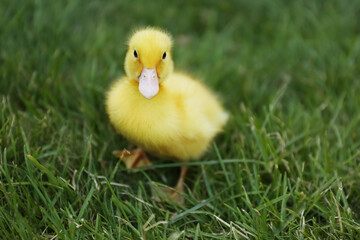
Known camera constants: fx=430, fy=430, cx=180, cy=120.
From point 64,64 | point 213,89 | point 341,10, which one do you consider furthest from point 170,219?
point 341,10

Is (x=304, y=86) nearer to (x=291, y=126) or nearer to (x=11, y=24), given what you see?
(x=291, y=126)

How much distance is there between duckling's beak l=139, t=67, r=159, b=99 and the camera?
180 centimetres

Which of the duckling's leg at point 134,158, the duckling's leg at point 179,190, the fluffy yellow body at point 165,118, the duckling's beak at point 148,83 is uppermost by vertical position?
the duckling's beak at point 148,83

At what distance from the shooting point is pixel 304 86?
2924mm

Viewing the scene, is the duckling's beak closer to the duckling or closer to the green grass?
the duckling

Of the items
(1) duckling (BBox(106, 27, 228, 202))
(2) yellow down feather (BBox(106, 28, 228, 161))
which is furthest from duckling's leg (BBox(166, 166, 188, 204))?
(2) yellow down feather (BBox(106, 28, 228, 161))

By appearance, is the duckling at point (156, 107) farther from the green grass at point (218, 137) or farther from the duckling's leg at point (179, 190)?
the green grass at point (218, 137)

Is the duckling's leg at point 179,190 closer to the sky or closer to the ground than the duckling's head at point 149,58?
closer to the ground

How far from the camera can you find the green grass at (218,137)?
1.83m

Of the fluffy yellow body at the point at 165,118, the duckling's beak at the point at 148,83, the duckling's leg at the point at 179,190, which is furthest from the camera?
the duckling's leg at the point at 179,190

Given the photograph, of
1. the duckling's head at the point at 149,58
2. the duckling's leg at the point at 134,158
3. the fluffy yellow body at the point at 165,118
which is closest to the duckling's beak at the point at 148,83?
the duckling's head at the point at 149,58

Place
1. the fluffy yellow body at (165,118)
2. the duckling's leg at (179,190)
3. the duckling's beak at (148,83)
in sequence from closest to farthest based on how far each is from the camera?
the duckling's beak at (148,83) → the fluffy yellow body at (165,118) → the duckling's leg at (179,190)

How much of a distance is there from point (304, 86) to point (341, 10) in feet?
3.04

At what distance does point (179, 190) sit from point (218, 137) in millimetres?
460
